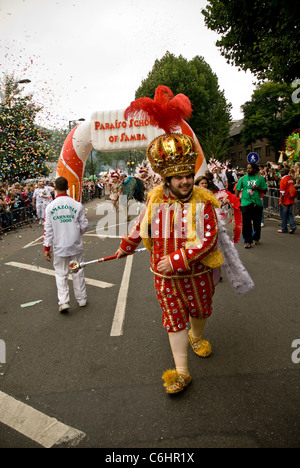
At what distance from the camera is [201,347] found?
10.5 feet

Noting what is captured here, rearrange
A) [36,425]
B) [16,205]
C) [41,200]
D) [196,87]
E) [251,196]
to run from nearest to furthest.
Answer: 1. [36,425]
2. [251,196]
3. [16,205]
4. [41,200]
5. [196,87]

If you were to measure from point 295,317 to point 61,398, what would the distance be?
275 centimetres

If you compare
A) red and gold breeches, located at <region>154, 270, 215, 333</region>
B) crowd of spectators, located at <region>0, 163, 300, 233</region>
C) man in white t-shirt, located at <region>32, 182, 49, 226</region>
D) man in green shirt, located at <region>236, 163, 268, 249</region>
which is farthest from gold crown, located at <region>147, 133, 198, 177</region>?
man in white t-shirt, located at <region>32, 182, 49, 226</region>

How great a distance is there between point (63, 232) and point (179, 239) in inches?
94.4

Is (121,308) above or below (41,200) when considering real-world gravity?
below

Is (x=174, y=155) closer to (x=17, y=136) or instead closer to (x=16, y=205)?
(x=16, y=205)

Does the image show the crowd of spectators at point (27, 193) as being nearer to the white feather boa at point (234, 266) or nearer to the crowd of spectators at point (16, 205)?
the crowd of spectators at point (16, 205)

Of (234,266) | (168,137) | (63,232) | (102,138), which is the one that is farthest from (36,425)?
(102,138)

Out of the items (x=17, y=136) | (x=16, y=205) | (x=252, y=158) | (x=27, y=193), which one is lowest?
(x=16, y=205)

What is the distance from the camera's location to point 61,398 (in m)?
2.71

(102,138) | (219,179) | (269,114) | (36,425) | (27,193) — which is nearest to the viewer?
(36,425)

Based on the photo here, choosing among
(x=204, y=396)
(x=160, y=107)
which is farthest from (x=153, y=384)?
(x=160, y=107)

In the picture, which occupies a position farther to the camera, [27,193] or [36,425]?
[27,193]

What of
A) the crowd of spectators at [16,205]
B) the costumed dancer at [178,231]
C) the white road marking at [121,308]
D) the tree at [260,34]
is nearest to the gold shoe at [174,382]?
the costumed dancer at [178,231]
